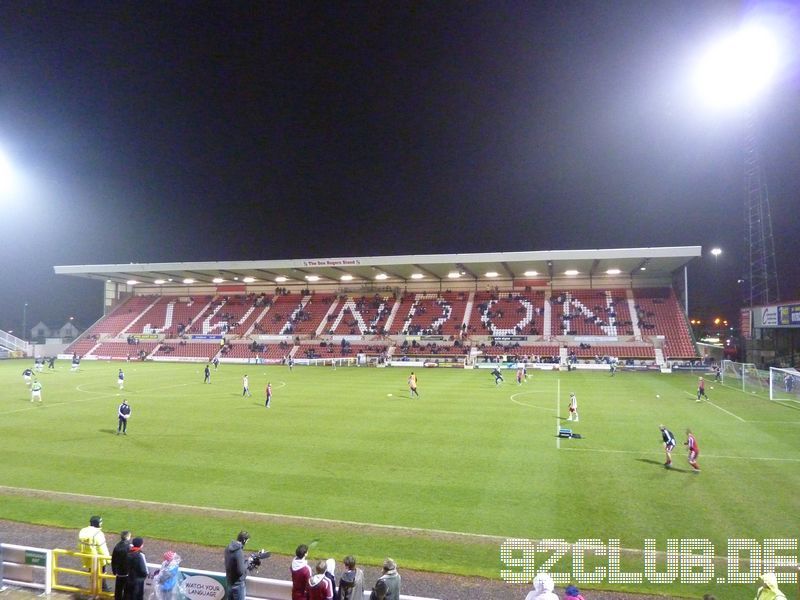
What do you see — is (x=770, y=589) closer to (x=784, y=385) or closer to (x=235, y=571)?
(x=235, y=571)

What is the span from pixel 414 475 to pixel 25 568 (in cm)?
821

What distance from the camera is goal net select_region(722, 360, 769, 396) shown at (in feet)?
96.8

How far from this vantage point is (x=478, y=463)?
13984mm

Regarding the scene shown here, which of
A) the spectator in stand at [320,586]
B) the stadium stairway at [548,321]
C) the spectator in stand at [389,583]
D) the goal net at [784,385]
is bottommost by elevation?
the spectator in stand at [320,586]

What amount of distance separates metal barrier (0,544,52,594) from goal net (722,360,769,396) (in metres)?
34.0

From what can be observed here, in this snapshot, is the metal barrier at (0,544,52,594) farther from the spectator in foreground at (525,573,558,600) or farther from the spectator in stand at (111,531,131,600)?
the spectator in foreground at (525,573,558,600)

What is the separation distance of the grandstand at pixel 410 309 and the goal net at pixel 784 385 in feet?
55.0

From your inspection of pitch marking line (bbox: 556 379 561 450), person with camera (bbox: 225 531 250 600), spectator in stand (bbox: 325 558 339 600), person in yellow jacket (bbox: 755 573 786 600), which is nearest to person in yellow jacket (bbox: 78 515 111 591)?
person with camera (bbox: 225 531 250 600)

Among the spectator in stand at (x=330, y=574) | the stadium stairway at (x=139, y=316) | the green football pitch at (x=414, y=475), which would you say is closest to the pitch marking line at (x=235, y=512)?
the green football pitch at (x=414, y=475)

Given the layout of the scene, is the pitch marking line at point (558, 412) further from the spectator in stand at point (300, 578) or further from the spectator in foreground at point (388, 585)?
the spectator in stand at point (300, 578)

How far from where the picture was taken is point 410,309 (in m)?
60.1

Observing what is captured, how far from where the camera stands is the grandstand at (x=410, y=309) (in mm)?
49250

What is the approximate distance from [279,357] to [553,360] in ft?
96.5

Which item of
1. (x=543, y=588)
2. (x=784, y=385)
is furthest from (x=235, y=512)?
(x=784, y=385)
